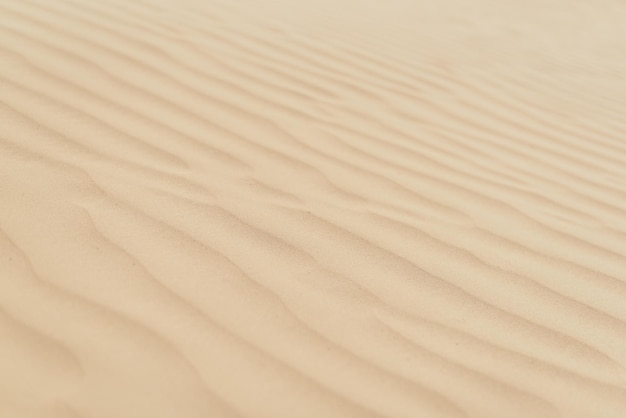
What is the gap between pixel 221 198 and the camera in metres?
2.13

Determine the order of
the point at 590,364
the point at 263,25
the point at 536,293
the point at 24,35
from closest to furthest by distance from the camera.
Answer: the point at 590,364 < the point at 536,293 < the point at 24,35 < the point at 263,25

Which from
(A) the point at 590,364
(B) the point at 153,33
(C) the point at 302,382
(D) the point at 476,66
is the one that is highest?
(D) the point at 476,66

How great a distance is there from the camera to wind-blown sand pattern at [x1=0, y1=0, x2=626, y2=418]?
5.08 ft

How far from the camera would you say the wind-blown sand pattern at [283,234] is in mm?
1547

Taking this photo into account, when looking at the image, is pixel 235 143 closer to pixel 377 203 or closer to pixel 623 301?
pixel 377 203

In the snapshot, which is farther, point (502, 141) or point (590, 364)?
point (502, 141)

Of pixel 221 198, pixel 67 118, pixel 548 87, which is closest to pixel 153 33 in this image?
pixel 67 118

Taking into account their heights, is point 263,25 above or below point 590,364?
above

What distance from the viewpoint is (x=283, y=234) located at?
6.60ft

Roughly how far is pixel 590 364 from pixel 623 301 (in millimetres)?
344

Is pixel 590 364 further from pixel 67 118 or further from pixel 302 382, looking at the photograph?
pixel 67 118

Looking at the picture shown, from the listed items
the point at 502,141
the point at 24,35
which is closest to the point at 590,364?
the point at 502,141

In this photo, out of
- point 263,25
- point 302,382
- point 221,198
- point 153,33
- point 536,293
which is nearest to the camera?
point 302,382

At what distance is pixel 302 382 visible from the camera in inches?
60.7
